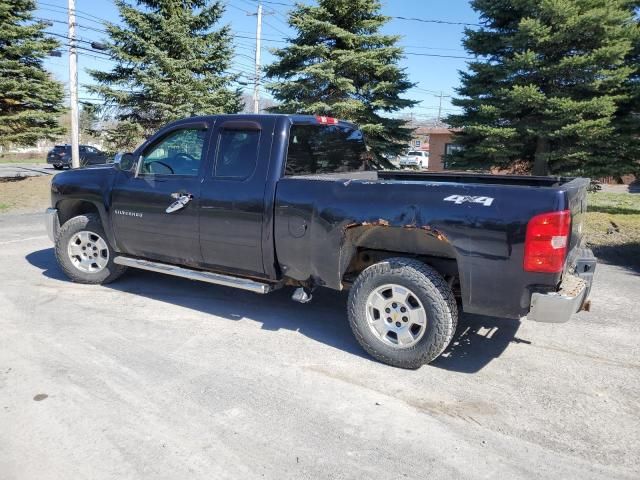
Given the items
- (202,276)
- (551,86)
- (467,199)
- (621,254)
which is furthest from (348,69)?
(467,199)

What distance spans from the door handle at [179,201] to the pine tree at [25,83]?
13576 millimetres

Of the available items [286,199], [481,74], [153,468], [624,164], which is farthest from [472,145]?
[153,468]

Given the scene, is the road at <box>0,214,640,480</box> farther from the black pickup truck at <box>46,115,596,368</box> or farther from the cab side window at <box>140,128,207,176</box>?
the cab side window at <box>140,128,207,176</box>

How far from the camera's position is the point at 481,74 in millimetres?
12742

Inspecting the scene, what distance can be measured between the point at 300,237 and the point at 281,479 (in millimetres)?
2115

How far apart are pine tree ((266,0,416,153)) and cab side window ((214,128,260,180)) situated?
992 cm

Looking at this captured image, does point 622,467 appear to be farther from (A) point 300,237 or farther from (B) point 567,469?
(A) point 300,237

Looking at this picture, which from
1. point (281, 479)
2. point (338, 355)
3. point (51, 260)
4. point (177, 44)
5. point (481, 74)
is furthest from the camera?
point (177, 44)

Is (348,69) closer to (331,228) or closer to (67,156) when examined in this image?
(331,228)

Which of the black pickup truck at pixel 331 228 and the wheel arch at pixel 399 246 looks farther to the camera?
the wheel arch at pixel 399 246

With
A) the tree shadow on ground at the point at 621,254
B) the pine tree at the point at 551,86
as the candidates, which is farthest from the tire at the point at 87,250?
the pine tree at the point at 551,86

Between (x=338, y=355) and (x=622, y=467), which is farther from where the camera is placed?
(x=338, y=355)

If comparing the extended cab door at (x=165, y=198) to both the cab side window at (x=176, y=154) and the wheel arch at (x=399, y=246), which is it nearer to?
the cab side window at (x=176, y=154)

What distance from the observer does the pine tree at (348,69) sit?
48.2ft
